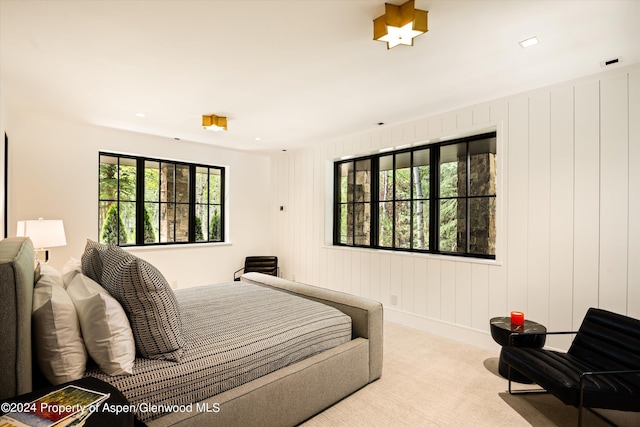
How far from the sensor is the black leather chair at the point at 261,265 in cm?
557

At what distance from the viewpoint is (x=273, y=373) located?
1916 millimetres

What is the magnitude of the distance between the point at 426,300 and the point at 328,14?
3.13 m

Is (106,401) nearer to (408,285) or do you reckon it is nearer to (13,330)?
(13,330)

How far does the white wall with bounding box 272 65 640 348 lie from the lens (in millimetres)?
2570

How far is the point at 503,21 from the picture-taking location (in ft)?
6.46

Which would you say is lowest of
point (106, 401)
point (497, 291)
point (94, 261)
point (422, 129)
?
point (497, 291)

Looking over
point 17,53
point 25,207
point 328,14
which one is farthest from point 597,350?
point 25,207

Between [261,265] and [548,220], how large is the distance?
13.6 ft

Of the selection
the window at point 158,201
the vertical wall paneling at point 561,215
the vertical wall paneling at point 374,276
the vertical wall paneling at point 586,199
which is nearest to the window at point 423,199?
the vertical wall paneling at point 374,276

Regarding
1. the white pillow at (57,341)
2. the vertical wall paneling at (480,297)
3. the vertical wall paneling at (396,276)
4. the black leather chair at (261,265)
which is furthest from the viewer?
the black leather chair at (261,265)

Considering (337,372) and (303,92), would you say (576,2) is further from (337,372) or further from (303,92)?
(337,372)

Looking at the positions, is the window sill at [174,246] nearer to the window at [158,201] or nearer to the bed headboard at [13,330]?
the window at [158,201]

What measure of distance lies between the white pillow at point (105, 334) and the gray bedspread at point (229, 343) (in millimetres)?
57

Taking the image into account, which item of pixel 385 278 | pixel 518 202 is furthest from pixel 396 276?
pixel 518 202
